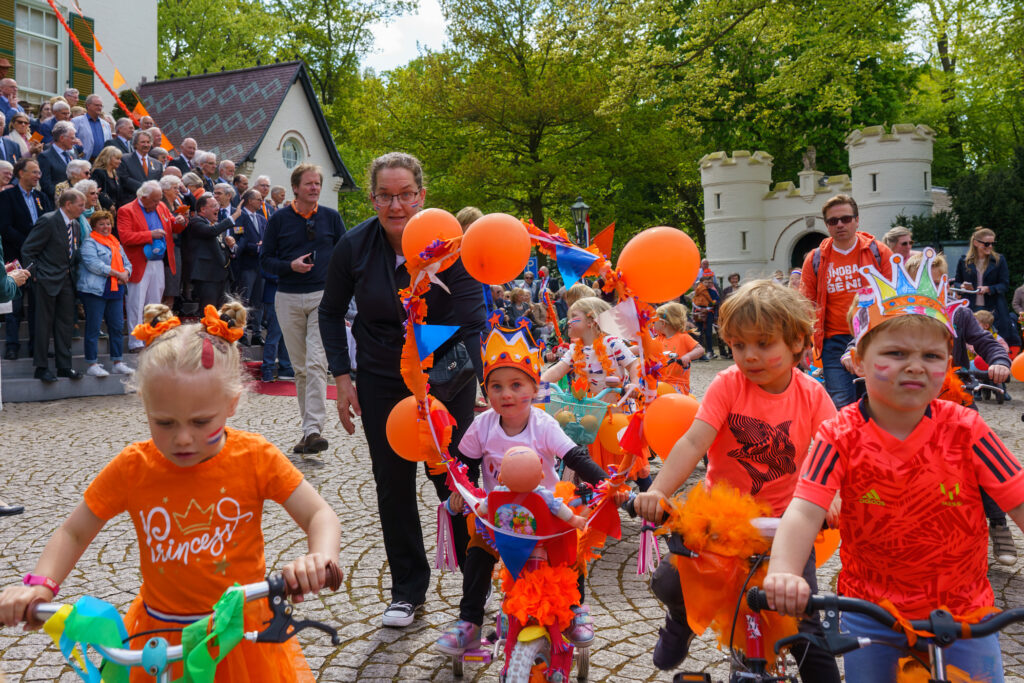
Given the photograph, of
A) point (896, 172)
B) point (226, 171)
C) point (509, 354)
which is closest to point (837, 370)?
point (509, 354)

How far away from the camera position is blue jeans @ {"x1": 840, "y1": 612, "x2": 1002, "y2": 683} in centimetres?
243

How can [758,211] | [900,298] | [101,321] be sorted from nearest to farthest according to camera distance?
[900,298]
[101,321]
[758,211]

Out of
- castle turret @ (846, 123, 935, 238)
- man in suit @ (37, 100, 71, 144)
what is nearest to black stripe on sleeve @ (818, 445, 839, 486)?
man in suit @ (37, 100, 71, 144)

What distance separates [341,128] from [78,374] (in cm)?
3233

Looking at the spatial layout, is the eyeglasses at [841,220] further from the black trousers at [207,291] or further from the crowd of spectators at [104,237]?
the black trousers at [207,291]

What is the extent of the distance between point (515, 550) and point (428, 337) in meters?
1.16

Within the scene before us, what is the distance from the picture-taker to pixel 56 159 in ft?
40.5

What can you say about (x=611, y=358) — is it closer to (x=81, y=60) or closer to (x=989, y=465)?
(x=989, y=465)

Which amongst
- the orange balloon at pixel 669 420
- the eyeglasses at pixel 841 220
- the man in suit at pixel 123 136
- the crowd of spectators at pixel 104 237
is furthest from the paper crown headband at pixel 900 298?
the man in suit at pixel 123 136

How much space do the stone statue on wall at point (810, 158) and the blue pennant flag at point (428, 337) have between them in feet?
104

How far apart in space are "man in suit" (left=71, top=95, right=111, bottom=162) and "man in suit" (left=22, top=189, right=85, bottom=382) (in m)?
3.21

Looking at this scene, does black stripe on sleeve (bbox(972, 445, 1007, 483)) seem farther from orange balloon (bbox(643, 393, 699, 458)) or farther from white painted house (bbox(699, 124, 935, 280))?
white painted house (bbox(699, 124, 935, 280))

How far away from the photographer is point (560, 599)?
352cm


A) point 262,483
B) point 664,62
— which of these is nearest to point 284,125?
point 664,62
